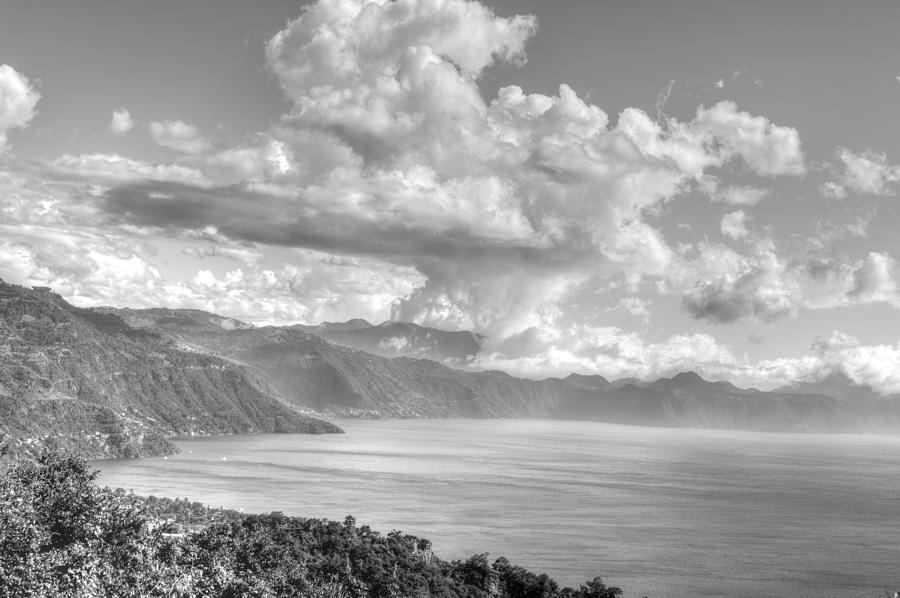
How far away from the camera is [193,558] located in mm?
88312

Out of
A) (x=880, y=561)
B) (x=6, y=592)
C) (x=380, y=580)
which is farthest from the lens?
(x=880, y=561)

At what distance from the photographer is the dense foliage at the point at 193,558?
62312mm

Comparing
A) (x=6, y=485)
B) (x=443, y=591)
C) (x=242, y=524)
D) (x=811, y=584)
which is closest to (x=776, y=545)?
(x=811, y=584)

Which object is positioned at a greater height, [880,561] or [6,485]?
[6,485]

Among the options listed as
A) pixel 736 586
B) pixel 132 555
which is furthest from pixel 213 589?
pixel 736 586

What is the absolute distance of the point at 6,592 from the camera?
181ft

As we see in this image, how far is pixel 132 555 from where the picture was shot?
72.0 meters

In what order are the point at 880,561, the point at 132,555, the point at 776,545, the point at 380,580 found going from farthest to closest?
the point at 776,545 → the point at 880,561 → the point at 380,580 → the point at 132,555

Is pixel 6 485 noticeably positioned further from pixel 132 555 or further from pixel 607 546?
pixel 607 546

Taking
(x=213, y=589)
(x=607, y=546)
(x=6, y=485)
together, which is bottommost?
(x=607, y=546)

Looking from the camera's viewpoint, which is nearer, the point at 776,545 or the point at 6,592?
the point at 6,592

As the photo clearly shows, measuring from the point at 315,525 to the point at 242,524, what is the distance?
14.6 m

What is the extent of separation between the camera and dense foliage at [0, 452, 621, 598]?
62.3 metres

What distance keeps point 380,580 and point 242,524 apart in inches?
1854
